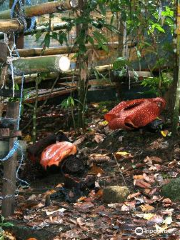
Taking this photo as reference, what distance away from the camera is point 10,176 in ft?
16.9

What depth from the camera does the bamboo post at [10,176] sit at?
5047 millimetres

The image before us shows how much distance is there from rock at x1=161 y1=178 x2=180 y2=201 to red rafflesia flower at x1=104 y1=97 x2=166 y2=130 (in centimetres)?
163

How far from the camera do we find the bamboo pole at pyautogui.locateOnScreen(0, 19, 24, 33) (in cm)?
474

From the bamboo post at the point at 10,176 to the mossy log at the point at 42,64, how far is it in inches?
17.9

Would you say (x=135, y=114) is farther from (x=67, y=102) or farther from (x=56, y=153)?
(x=56, y=153)

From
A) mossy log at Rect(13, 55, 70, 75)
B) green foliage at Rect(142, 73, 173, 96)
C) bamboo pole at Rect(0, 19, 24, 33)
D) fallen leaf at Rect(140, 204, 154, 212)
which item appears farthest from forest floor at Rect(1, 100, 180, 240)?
bamboo pole at Rect(0, 19, 24, 33)

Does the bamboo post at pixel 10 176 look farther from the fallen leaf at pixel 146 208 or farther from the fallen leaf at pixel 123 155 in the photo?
the fallen leaf at pixel 123 155

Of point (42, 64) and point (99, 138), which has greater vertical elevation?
point (42, 64)

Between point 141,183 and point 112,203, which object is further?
point 141,183

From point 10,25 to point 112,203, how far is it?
2206mm

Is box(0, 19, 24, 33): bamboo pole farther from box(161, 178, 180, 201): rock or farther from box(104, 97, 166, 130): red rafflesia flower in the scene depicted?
box(104, 97, 166, 130): red rafflesia flower

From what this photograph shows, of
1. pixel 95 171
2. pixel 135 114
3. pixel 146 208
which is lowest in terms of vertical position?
pixel 95 171

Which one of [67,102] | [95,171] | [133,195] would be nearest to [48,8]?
[133,195]

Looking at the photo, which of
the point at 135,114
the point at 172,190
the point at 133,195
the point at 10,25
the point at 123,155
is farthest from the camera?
the point at 135,114
